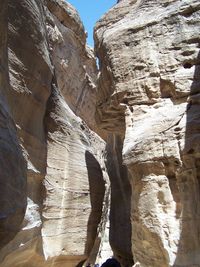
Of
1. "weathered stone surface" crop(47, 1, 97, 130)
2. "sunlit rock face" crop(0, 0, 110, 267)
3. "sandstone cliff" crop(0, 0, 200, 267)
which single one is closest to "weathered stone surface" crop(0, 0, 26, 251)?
"sandstone cliff" crop(0, 0, 200, 267)

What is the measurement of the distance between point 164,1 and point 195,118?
8.27ft

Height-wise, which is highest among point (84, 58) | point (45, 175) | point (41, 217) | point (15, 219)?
point (84, 58)

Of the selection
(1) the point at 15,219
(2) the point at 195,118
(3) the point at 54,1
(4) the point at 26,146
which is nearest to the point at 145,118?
(2) the point at 195,118

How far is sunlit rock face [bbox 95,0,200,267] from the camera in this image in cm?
→ 504

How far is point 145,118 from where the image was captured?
19.4ft

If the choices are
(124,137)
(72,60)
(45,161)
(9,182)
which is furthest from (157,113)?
(72,60)

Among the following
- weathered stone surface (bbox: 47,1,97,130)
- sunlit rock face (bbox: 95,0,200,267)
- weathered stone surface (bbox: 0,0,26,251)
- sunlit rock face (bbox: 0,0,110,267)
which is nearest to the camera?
weathered stone surface (bbox: 0,0,26,251)

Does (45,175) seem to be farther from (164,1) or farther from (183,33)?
(164,1)

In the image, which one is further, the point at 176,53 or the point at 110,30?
the point at 110,30

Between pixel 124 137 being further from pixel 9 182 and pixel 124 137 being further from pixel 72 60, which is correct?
pixel 72 60

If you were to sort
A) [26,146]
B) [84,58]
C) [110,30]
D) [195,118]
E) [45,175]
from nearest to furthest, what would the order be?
[195,118], [26,146], [45,175], [110,30], [84,58]

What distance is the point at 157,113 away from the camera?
580cm

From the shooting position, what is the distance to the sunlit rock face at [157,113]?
5035 millimetres

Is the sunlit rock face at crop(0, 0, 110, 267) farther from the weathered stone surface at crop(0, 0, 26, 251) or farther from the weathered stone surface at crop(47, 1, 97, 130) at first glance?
the weathered stone surface at crop(47, 1, 97, 130)
